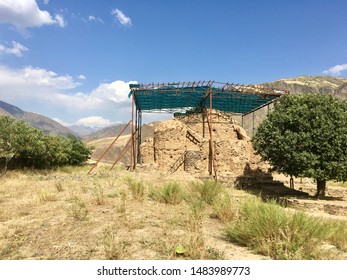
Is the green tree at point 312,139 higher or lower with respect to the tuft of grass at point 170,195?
higher

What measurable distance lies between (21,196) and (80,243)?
19.7ft

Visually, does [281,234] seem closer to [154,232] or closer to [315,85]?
[154,232]

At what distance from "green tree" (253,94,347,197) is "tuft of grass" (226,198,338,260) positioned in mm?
9268

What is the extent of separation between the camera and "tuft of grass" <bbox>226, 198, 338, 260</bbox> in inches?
163

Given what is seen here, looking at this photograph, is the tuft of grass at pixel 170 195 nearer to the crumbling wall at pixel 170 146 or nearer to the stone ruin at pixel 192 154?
the stone ruin at pixel 192 154

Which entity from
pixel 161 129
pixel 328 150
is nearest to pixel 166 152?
pixel 161 129

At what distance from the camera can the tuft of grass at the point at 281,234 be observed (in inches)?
163

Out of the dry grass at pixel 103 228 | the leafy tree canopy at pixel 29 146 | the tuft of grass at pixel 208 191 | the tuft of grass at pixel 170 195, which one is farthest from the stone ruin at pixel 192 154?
the dry grass at pixel 103 228

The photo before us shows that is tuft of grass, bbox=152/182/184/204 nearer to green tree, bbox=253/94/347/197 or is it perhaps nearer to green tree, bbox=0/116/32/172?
green tree, bbox=253/94/347/197

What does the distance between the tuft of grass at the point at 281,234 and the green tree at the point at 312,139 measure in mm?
9268

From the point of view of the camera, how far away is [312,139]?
13531mm

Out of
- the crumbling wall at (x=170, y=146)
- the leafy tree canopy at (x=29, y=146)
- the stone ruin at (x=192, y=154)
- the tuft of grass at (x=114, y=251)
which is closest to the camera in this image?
the tuft of grass at (x=114, y=251)

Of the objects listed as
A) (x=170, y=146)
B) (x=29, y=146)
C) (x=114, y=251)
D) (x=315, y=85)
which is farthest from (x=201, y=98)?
(x=315, y=85)

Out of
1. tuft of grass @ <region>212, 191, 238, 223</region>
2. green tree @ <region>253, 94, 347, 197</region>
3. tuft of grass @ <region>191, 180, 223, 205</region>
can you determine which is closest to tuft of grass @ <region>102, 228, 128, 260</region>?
tuft of grass @ <region>212, 191, 238, 223</region>
